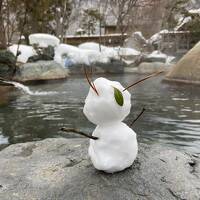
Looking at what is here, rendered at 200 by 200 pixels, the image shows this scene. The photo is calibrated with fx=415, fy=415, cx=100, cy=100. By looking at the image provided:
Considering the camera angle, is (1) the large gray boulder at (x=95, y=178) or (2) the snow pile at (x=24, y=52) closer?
A: (1) the large gray boulder at (x=95, y=178)

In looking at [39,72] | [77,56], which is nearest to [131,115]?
[39,72]

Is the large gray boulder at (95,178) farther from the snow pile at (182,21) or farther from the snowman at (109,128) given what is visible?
the snow pile at (182,21)

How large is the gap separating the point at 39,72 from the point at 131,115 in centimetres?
764

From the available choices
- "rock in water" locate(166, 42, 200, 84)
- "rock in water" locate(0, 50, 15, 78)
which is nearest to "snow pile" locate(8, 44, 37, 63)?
"rock in water" locate(0, 50, 15, 78)

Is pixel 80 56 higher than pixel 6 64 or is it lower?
lower

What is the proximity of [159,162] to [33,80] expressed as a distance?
433 inches

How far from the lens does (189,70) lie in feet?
36.4

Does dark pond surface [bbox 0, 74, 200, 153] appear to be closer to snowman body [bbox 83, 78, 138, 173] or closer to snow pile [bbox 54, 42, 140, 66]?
snowman body [bbox 83, 78, 138, 173]

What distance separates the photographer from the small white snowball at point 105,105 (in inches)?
101

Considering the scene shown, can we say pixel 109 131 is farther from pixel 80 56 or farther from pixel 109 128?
pixel 80 56

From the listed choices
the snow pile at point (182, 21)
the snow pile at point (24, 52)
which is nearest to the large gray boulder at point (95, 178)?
the snow pile at point (24, 52)

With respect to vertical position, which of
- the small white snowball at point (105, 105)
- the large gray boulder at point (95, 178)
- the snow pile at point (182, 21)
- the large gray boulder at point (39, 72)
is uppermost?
the snow pile at point (182, 21)

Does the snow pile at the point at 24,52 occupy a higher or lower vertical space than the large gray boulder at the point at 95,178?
lower

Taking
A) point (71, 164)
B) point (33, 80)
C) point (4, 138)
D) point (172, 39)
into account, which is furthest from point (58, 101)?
point (172, 39)
